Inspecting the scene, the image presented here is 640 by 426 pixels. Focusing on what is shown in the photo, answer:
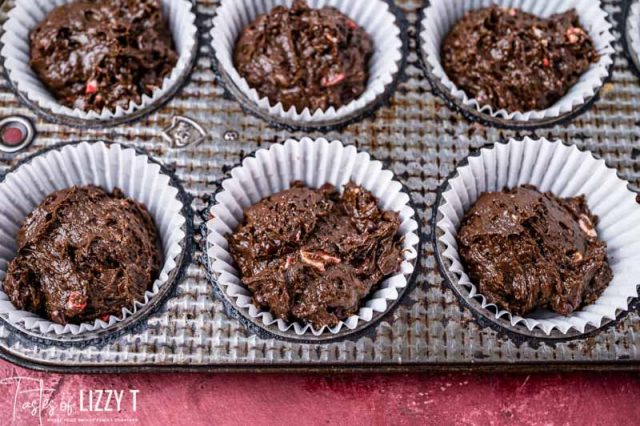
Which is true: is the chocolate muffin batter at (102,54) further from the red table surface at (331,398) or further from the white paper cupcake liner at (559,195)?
the white paper cupcake liner at (559,195)

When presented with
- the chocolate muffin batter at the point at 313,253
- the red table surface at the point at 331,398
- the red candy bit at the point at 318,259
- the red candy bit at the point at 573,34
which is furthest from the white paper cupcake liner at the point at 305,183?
the red candy bit at the point at 573,34

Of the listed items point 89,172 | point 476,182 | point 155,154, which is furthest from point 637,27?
point 89,172

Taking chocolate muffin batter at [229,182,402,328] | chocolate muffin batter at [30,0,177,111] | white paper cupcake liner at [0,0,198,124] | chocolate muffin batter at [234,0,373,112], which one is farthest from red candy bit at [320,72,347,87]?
chocolate muffin batter at [30,0,177,111]

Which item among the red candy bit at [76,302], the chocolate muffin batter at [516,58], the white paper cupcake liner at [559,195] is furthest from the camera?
the chocolate muffin batter at [516,58]

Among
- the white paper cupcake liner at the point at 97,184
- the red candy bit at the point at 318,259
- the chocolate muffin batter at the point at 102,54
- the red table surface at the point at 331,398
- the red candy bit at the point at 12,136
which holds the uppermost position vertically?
the chocolate muffin batter at the point at 102,54

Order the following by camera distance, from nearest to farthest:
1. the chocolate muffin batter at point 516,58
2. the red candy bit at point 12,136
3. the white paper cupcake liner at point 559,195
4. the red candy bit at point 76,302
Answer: the red candy bit at point 76,302 → the white paper cupcake liner at point 559,195 → the red candy bit at point 12,136 → the chocolate muffin batter at point 516,58

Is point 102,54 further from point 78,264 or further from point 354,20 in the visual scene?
point 354,20
